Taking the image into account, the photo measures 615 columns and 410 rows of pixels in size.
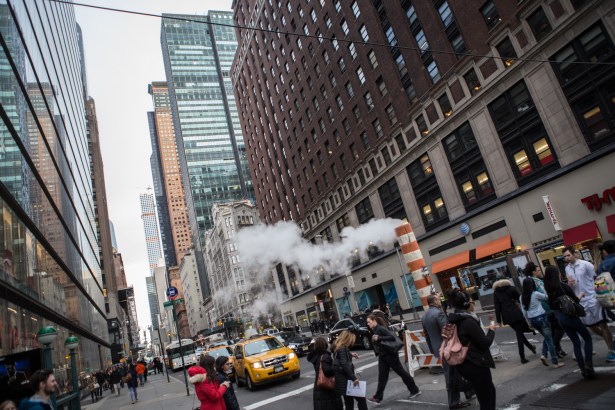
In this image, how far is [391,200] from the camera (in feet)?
114

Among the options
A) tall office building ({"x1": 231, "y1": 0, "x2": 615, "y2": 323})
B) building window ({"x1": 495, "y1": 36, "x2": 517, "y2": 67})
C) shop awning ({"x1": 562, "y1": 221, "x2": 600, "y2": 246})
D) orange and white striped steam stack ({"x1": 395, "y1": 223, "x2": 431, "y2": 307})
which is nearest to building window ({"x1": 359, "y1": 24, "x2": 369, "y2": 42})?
tall office building ({"x1": 231, "y1": 0, "x2": 615, "y2": 323})

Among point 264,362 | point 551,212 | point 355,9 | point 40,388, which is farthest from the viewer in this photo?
point 355,9

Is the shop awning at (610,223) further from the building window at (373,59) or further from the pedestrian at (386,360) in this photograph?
the building window at (373,59)

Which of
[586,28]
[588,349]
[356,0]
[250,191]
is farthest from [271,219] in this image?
[250,191]

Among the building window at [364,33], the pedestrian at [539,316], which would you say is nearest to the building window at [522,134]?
the building window at [364,33]

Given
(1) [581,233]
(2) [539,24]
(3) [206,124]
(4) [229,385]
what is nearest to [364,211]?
(1) [581,233]

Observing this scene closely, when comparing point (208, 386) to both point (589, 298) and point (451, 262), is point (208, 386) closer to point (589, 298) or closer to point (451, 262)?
point (589, 298)

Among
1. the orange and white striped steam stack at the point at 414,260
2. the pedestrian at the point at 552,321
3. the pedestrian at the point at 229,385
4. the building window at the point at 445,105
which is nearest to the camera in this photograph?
the pedestrian at the point at 229,385

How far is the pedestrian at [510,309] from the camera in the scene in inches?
330

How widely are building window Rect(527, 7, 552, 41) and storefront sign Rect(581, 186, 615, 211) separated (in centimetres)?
926

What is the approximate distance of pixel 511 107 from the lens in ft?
77.5

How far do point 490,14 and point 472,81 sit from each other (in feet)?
13.6

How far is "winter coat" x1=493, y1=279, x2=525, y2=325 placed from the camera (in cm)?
837

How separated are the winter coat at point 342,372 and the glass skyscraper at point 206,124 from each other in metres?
140
